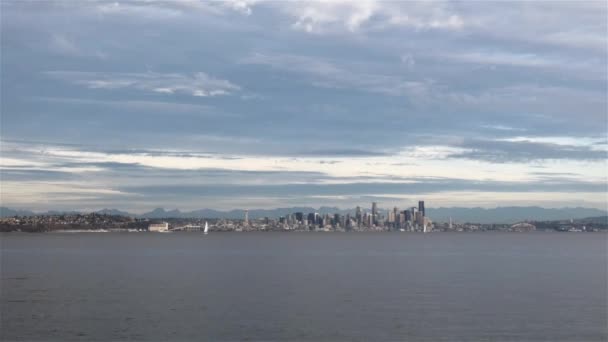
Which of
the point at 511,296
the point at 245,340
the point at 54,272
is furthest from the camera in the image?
the point at 54,272

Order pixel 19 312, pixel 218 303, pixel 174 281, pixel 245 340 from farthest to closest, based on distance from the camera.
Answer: pixel 174 281, pixel 218 303, pixel 19 312, pixel 245 340

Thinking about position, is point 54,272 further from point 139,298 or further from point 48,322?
point 48,322

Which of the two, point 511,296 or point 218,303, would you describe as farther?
point 511,296

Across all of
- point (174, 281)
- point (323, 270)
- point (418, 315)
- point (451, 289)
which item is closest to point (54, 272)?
point (174, 281)

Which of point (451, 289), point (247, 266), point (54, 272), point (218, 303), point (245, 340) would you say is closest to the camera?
point (245, 340)

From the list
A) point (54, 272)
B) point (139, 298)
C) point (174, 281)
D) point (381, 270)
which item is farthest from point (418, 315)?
point (54, 272)

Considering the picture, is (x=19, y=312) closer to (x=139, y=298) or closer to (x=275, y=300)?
(x=139, y=298)

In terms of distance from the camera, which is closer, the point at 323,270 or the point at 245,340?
the point at 245,340

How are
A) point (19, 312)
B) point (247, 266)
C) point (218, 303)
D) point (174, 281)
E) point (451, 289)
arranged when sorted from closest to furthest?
1. point (19, 312)
2. point (218, 303)
3. point (451, 289)
4. point (174, 281)
5. point (247, 266)
